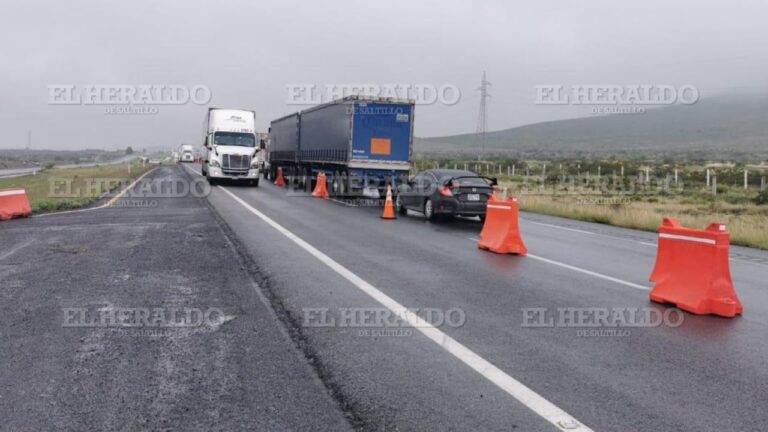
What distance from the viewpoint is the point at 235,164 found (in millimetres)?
33938

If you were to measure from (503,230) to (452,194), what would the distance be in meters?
5.68

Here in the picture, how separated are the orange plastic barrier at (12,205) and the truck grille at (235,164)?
1594 centimetres

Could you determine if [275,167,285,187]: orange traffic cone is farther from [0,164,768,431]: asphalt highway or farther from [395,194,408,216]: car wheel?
[0,164,768,431]: asphalt highway

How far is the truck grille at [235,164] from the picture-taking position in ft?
111

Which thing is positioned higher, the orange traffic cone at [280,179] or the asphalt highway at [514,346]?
the orange traffic cone at [280,179]

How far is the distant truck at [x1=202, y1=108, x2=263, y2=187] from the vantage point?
33.8m

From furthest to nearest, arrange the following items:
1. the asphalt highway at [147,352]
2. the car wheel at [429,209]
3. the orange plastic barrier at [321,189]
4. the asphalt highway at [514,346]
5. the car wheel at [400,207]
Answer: the orange plastic barrier at [321,189] → the car wheel at [400,207] → the car wheel at [429,209] → the asphalt highway at [514,346] → the asphalt highway at [147,352]

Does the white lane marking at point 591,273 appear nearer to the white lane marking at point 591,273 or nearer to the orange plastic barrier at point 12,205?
the white lane marking at point 591,273

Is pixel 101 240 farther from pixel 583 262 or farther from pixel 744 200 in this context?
pixel 744 200

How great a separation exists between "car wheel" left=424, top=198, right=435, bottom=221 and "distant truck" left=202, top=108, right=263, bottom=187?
17218 mm

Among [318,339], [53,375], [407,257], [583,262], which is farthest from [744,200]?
[53,375]

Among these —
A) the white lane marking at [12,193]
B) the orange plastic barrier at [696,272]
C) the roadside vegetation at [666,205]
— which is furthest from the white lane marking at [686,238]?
the white lane marking at [12,193]

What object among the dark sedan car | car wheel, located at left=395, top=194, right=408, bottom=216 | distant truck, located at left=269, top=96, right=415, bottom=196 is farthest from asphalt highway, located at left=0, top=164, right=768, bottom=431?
distant truck, located at left=269, top=96, right=415, bottom=196

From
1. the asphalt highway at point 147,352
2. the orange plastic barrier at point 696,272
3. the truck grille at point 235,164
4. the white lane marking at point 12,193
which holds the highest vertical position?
the truck grille at point 235,164
